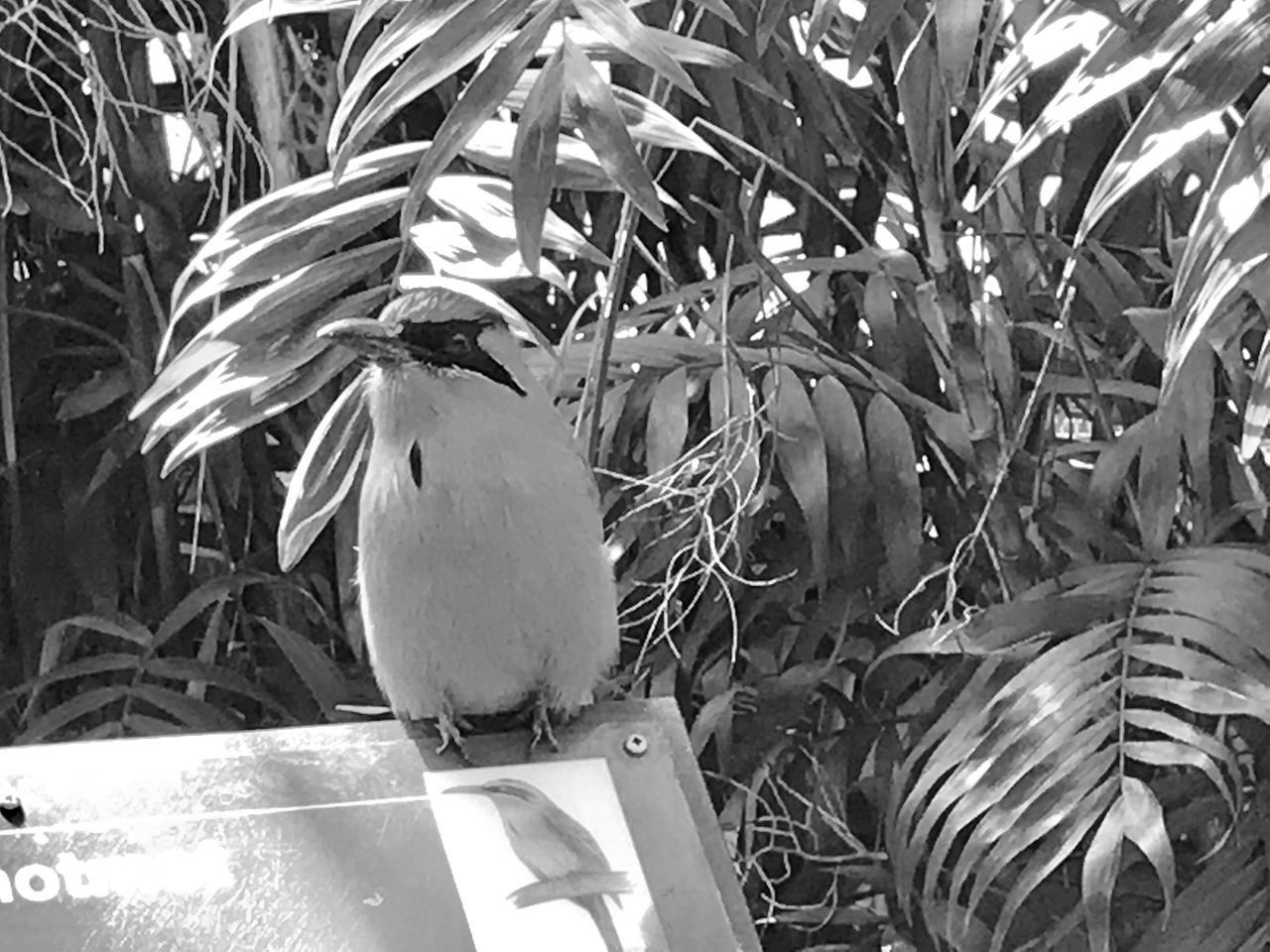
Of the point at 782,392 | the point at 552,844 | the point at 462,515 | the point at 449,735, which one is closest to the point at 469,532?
the point at 462,515

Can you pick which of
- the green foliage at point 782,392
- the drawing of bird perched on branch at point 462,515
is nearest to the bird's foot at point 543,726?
the drawing of bird perched on branch at point 462,515

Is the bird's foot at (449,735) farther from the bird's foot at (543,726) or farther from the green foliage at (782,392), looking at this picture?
the green foliage at (782,392)

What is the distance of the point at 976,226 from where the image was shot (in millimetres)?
1409

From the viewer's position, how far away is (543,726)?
45.3 inches

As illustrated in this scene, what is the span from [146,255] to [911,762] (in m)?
0.94

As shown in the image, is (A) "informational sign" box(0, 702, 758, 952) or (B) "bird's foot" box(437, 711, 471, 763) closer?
(A) "informational sign" box(0, 702, 758, 952)

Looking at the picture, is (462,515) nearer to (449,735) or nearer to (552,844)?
(449,735)

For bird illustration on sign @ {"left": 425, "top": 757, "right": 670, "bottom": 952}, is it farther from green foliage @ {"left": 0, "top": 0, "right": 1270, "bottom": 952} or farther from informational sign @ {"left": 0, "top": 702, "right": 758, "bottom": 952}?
green foliage @ {"left": 0, "top": 0, "right": 1270, "bottom": 952}

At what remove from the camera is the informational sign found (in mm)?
906

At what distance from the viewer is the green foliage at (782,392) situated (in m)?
1.03

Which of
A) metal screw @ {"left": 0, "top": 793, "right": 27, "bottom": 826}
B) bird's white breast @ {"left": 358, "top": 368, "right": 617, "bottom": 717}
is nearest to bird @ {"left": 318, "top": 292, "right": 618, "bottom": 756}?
bird's white breast @ {"left": 358, "top": 368, "right": 617, "bottom": 717}

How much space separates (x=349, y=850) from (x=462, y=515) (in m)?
0.28

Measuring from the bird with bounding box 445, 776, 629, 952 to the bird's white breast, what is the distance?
16 cm

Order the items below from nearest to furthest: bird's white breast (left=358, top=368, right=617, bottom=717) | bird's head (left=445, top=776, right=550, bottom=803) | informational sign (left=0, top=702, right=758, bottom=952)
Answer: informational sign (left=0, top=702, right=758, bottom=952) → bird's head (left=445, top=776, right=550, bottom=803) → bird's white breast (left=358, top=368, right=617, bottom=717)
